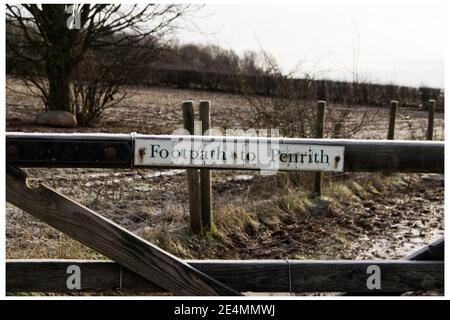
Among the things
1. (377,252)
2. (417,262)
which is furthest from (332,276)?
(377,252)

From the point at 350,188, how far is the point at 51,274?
19.3 feet

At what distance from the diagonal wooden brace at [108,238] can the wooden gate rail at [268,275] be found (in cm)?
26

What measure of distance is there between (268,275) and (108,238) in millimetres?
1011

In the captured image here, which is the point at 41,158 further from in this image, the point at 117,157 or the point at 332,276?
the point at 332,276

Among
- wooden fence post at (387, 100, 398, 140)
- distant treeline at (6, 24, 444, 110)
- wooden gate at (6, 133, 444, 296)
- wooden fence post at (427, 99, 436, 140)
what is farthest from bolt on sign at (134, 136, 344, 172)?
wooden fence post at (427, 99, 436, 140)

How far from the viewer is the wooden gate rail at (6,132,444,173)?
2590 mm

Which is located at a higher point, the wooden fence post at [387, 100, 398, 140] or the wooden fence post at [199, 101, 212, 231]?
the wooden fence post at [387, 100, 398, 140]

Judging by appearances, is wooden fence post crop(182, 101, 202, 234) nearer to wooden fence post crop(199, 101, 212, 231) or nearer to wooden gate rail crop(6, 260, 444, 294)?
wooden fence post crop(199, 101, 212, 231)

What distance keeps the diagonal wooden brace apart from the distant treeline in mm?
5529

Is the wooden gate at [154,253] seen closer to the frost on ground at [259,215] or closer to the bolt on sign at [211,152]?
the bolt on sign at [211,152]

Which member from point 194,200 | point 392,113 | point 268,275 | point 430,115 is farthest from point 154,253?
point 430,115

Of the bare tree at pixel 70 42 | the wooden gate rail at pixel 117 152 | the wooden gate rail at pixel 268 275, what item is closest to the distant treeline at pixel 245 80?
the bare tree at pixel 70 42

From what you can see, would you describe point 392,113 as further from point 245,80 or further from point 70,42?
point 70,42

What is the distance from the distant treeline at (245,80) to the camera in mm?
8438
